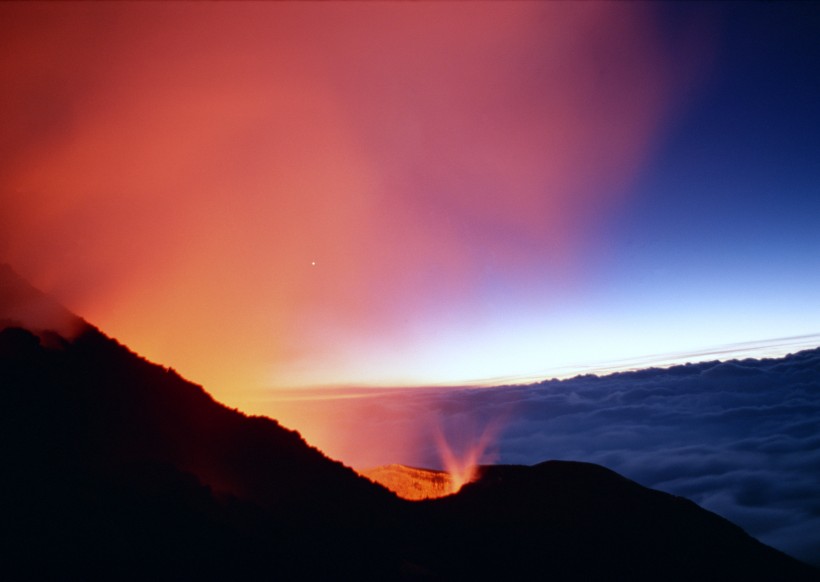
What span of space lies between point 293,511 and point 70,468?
→ 12239 millimetres

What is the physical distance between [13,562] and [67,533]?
1816 mm

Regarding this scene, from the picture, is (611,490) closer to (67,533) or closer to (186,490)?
(186,490)

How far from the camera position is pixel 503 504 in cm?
3853

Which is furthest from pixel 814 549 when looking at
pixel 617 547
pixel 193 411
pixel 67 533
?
pixel 67 533

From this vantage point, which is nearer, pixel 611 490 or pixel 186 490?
pixel 186 490

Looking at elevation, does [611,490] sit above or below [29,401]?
below

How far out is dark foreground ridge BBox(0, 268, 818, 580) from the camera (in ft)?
56.9

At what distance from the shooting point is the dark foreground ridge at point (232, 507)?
17.3m

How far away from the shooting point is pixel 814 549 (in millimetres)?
97375

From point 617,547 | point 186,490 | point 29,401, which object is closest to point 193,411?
point 29,401

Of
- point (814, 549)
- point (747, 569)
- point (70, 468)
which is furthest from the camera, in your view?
point (814, 549)

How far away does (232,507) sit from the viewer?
2288 cm

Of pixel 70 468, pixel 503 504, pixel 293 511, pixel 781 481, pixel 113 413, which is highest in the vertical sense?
pixel 113 413

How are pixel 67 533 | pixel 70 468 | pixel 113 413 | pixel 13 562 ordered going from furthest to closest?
pixel 113 413, pixel 70 468, pixel 67 533, pixel 13 562
